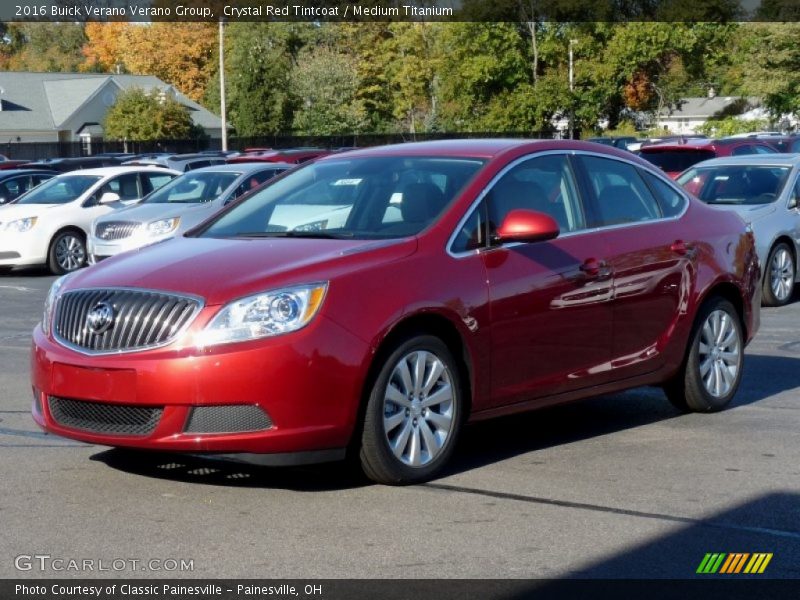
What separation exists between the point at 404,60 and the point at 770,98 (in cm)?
2330

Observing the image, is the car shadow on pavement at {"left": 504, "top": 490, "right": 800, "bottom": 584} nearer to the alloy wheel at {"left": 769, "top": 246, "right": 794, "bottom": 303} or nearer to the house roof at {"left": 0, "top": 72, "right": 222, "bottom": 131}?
the alloy wheel at {"left": 769, "top": 246, "right": 794, "bottom": 303}

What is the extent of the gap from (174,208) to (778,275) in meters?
8.27

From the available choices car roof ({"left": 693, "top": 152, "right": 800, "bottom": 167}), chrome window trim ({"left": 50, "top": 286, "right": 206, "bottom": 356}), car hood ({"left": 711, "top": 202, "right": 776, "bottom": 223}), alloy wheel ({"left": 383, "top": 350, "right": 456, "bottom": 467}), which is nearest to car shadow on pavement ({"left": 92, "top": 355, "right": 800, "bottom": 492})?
alloy wheel ({"left": 383, "top": 350, "right": 456, "bottom": 467})

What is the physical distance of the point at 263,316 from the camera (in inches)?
242

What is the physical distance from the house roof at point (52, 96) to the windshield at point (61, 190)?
59.2 m

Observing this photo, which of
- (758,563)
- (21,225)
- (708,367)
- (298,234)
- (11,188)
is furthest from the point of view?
(11,188)

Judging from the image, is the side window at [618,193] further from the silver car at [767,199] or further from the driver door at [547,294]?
the silver car at [767,199]

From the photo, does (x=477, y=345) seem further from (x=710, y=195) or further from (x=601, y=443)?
(x=710, y=195)

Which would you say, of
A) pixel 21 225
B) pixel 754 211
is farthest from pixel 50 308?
pixel 21 225

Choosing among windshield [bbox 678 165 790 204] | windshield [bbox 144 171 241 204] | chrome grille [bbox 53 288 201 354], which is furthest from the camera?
windshield [bbox 144 171 241 204]

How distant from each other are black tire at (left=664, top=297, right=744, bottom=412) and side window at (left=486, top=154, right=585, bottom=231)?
1.32 meters

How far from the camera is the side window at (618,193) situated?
7.87 metres

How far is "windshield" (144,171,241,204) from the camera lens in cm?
1925

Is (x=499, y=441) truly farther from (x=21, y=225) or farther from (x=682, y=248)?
(x=21, y=225)
